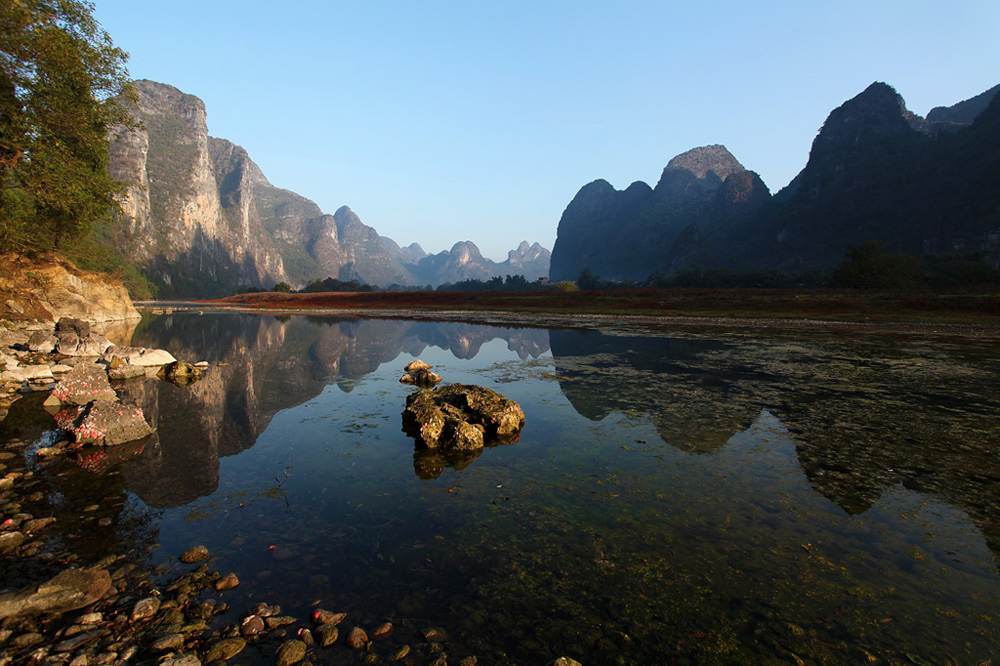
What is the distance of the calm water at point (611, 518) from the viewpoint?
4520 millimetres

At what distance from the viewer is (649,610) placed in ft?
15.5

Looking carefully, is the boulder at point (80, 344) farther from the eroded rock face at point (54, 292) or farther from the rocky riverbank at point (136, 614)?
the rocky riverbank at point (136, 614)

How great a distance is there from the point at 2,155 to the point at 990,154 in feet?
712

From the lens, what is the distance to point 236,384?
56.9ft

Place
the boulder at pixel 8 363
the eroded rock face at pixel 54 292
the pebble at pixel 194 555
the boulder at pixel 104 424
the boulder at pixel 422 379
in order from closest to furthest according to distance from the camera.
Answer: the pebble at pixel 194 555, the boulder at pixel 104 424, the boulder at pixel 8 363, the boulder at pixel 422 379, the eroded rock face at pixel 54 292

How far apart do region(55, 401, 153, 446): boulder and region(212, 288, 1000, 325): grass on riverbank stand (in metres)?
57.3

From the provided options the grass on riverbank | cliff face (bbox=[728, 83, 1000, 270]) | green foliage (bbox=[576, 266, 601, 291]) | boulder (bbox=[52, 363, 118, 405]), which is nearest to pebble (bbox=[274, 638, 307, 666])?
boulder (bbox=[52, 363, 118, 405])

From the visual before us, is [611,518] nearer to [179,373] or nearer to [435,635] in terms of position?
[435,635]

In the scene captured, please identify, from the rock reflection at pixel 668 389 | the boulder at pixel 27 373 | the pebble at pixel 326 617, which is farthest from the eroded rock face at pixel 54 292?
the rock reflection at pixel 668 389

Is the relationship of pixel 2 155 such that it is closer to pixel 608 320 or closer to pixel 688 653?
pixel 688 653

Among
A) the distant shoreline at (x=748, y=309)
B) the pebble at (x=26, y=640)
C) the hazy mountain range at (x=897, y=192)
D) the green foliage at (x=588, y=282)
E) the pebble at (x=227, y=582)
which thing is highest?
the hazy mountain range at (x=897, y=192)

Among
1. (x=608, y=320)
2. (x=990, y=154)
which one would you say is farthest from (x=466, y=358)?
(x=990, y=154)

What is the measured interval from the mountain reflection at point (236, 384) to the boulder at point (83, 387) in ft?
3.53

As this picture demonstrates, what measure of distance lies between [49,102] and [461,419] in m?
31.0
